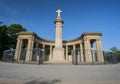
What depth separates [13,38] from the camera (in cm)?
4772

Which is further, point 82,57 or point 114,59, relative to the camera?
point 82,57

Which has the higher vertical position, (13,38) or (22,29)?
(22,29)

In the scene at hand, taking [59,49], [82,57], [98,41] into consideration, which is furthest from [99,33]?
[59,49]

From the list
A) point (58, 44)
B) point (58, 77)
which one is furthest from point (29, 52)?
point (58, 77)

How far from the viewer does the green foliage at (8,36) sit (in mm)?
41312

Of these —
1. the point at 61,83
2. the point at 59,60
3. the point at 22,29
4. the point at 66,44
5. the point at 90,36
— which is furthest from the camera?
the point at 22,29

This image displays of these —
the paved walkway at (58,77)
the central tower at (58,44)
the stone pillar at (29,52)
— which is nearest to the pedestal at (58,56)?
the central tower at (58,44)

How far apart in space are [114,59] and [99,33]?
22.5 m

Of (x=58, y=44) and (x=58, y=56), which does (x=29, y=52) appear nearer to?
(x=58, y=44)

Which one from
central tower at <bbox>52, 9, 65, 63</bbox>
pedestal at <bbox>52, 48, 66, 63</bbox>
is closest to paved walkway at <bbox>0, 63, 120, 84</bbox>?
pedestal at <bbox>52, 48, 66, 63</bbox>

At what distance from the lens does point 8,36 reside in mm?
45375

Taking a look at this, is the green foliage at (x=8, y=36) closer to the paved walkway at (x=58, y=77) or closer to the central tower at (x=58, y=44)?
the central tower at (x=58, y=44)

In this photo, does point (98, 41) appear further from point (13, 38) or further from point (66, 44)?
point (13, 38)

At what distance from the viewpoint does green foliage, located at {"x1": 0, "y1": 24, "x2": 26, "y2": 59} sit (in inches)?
1626
